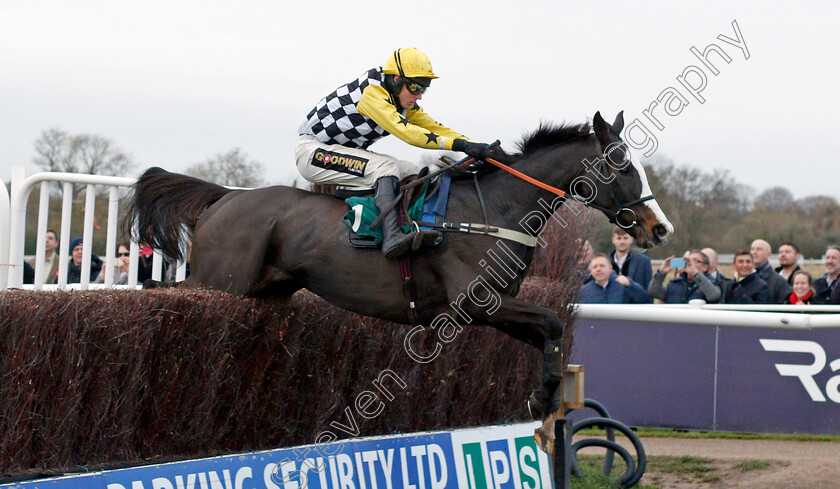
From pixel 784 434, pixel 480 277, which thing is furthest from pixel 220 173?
pixel 480 277

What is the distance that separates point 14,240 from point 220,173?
17035 mm

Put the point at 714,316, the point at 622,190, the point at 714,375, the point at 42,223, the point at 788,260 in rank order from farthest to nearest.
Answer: the point at 788,260
the point at 714,375
the point at 714,316
the point at 42,223
the point at 622,190

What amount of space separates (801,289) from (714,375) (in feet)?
5.73

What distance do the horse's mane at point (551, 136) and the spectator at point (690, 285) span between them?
458 centimetres

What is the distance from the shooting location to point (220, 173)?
22016 mm

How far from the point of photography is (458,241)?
16.3ft

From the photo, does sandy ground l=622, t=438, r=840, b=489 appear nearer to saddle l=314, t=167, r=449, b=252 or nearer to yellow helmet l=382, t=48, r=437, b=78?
saddle l=314, t=167, r=449, b=252

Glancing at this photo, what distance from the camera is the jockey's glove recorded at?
5.00 meters

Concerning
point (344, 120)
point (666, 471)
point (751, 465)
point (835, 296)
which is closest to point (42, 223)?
point (344, 120)

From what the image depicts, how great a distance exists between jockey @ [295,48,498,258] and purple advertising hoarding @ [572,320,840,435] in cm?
316

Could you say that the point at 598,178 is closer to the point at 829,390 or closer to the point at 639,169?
the point at 639,169

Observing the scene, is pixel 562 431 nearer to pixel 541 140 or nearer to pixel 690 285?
pixel 541 140

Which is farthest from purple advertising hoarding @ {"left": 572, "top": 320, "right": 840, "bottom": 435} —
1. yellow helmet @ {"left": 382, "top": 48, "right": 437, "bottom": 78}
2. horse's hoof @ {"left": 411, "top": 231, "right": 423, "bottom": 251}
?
yellow helmet @ {"left": 382, "top": 48, "right": 437, "bottom": 78}

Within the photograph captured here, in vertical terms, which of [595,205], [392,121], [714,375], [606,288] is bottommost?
[714,375]
